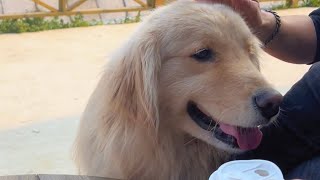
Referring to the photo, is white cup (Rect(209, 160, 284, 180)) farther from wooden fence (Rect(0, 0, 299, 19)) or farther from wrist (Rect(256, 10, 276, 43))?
wooden fence (Rect(0, 0, 299, 19))

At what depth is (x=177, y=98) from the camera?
7.22 ft

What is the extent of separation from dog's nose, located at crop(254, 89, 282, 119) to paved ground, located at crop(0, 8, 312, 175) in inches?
43.9

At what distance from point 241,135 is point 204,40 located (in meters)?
0.34

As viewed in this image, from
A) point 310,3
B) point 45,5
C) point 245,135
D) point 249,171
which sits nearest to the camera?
point 249,171

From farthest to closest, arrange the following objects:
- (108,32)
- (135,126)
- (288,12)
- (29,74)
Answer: (288,12) < (108,32) < (29,74) < (135,126)

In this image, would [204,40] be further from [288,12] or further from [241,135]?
[288,12]

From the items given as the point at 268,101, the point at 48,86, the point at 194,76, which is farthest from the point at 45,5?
the point at 268,101

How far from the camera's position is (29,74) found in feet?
19.6

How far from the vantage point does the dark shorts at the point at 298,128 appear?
1972 mm

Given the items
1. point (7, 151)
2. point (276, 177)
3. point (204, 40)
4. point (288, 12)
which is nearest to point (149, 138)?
point (204, 40)

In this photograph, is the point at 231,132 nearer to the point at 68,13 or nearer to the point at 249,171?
the point at 249,171

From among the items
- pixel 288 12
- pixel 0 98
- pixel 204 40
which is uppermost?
pixel 204 40

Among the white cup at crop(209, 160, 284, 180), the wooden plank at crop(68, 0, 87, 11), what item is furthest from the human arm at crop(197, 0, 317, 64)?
the wooden plank at crop(68, 0, 87, 11)

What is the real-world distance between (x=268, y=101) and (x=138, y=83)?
44 centimetres
